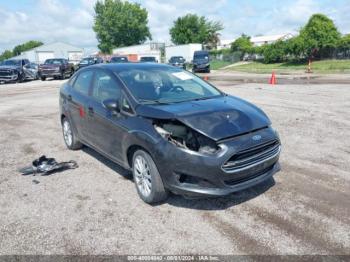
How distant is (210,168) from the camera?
3.71m

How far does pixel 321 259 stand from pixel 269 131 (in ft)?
5.29

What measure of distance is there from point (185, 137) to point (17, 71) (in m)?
28.1

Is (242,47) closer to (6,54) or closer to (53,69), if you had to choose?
(53,69)

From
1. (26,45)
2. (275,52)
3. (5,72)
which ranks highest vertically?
(26,45)

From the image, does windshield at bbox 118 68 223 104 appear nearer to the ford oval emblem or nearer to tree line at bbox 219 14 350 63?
the ford oval emblem

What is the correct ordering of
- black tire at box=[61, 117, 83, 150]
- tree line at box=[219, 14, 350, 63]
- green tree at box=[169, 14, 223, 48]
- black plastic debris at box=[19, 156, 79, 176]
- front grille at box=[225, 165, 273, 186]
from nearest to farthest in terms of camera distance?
1. front grille at box=[225, 165, 273, 186]
2. black plastic debris at box=[19, 156, 79, 176]
3. black tire at box=[61, 117, 83, 150]
4. tree line at box=[219, 14, 350, 63]
5. green tree at box=[169, 14, 223, 48]

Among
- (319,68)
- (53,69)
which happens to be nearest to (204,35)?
(319,68)

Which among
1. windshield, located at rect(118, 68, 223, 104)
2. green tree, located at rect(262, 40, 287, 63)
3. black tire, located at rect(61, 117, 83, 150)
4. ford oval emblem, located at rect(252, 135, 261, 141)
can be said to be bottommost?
black tire, located at rect(61, 117, 83, 150)

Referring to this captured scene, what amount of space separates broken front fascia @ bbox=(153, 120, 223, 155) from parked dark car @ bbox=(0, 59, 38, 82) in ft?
90.4

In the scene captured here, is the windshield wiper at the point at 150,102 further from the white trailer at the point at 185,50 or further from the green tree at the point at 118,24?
the green tree at the point at 118,24

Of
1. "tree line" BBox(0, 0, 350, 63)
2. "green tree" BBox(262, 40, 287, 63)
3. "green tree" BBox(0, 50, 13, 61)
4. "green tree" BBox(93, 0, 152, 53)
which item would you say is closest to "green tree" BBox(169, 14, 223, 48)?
"tree line" BBox(0, 0, 350, 63)

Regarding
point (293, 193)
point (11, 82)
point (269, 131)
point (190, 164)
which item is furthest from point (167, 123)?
point (11, 82)

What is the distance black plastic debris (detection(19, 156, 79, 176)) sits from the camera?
5609 millimetres

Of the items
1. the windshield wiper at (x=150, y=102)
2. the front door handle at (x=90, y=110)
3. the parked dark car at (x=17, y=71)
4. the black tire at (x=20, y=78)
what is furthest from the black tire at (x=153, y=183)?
the black tire at (x=20, y=78)
